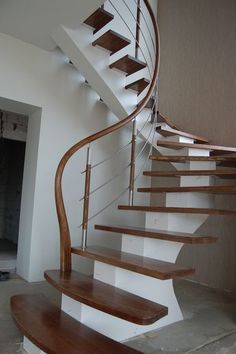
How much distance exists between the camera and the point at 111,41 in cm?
256

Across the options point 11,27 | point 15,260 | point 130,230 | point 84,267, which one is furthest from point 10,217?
point 130,230

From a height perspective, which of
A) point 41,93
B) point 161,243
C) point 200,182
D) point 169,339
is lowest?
point 169,339

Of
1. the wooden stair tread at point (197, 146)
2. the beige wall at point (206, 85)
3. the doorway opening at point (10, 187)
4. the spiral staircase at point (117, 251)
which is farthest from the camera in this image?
the doorway opening at point (10, 187)

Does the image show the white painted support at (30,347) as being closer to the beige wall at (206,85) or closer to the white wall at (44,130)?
the white wall at (44,130)

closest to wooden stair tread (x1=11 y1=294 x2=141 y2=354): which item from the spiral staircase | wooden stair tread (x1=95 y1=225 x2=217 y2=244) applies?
the spiral staircase

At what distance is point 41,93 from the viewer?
10.2 feet

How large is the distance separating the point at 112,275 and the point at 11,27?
2.55 meters

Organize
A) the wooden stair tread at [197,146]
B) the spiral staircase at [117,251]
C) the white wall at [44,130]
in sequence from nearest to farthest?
the spiral staircase at [117,251] < the wooden stair tread at [197,146] < the white wall at [44,130]

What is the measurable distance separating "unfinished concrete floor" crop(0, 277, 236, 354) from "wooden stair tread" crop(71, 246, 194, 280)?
19.2 inches

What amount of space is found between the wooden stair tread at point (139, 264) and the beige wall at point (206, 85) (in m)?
1.61

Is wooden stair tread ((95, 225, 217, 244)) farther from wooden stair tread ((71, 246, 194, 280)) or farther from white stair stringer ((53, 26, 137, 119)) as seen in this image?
white stair stringer ((53, 26, 137, 119))

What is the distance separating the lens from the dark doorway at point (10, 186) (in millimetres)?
5203

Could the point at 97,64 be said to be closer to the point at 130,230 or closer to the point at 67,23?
the point at 67,23

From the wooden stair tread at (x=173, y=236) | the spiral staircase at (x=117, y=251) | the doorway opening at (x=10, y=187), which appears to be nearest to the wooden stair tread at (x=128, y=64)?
the spiral staircase at (x=117, y=251)
